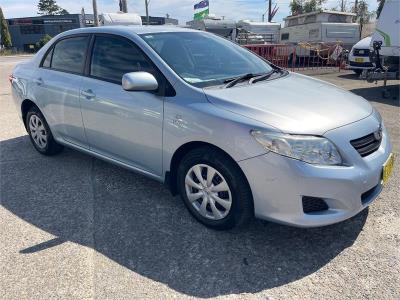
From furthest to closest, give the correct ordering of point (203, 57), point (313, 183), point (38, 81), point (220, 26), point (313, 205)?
point (220, 26)
point (38, 81)
point (203, 57)
point (313, 205)
point (313, 183)

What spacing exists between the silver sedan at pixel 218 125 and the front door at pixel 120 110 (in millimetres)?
11

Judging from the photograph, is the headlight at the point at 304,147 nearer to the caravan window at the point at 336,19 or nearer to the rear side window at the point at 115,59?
the rear side window at the point at 115,59

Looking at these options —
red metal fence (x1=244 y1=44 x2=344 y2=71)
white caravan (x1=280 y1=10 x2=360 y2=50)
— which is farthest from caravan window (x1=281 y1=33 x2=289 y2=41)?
red metal fence (x1=244 y1=44 x2=344 y2=71)

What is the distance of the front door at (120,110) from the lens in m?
3.31

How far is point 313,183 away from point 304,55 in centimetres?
1595

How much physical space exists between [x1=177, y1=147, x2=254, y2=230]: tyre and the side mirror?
660 millimetres

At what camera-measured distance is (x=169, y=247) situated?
9.73 ft

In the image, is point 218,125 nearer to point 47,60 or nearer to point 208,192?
point 208,192

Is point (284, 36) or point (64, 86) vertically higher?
point (284, 36)

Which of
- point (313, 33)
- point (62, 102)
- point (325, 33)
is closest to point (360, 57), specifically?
point (325, 33)

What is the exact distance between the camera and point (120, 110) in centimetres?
353

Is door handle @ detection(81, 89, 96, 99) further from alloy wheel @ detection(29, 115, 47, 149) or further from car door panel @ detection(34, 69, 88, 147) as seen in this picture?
alloy wheel @ detection(29, 115, 47, 149)

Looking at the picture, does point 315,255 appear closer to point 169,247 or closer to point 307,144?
point 307,144

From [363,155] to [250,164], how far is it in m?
0.85
